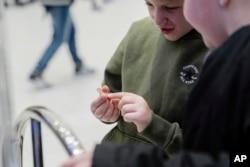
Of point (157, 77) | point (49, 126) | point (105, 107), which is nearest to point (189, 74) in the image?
point (157, 77)

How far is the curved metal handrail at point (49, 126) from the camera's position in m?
0.90

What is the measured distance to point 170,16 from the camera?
101 centimetres

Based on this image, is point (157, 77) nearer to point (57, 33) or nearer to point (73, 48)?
point (57, 33)

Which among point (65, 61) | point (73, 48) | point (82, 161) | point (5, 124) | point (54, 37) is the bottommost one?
point (65, 61)

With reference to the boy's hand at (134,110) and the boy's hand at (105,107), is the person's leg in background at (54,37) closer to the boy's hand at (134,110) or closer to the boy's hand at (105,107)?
the boy's hand at (105,107)

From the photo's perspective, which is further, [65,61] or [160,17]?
[65,61]

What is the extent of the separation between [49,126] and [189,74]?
0.29 metres

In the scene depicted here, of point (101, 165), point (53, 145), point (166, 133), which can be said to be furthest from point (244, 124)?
point (53, 145)

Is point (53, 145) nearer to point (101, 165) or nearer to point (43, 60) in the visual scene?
point (43, 60)

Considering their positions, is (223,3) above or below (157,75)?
above

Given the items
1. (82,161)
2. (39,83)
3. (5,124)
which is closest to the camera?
(82,161)

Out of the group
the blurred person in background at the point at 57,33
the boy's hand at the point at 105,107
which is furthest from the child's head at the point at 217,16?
the blurred person in background at the point at 57,33

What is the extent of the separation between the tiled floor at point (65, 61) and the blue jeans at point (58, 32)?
0.15 meters

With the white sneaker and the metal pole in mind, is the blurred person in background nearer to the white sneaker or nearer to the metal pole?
the white sneaker
